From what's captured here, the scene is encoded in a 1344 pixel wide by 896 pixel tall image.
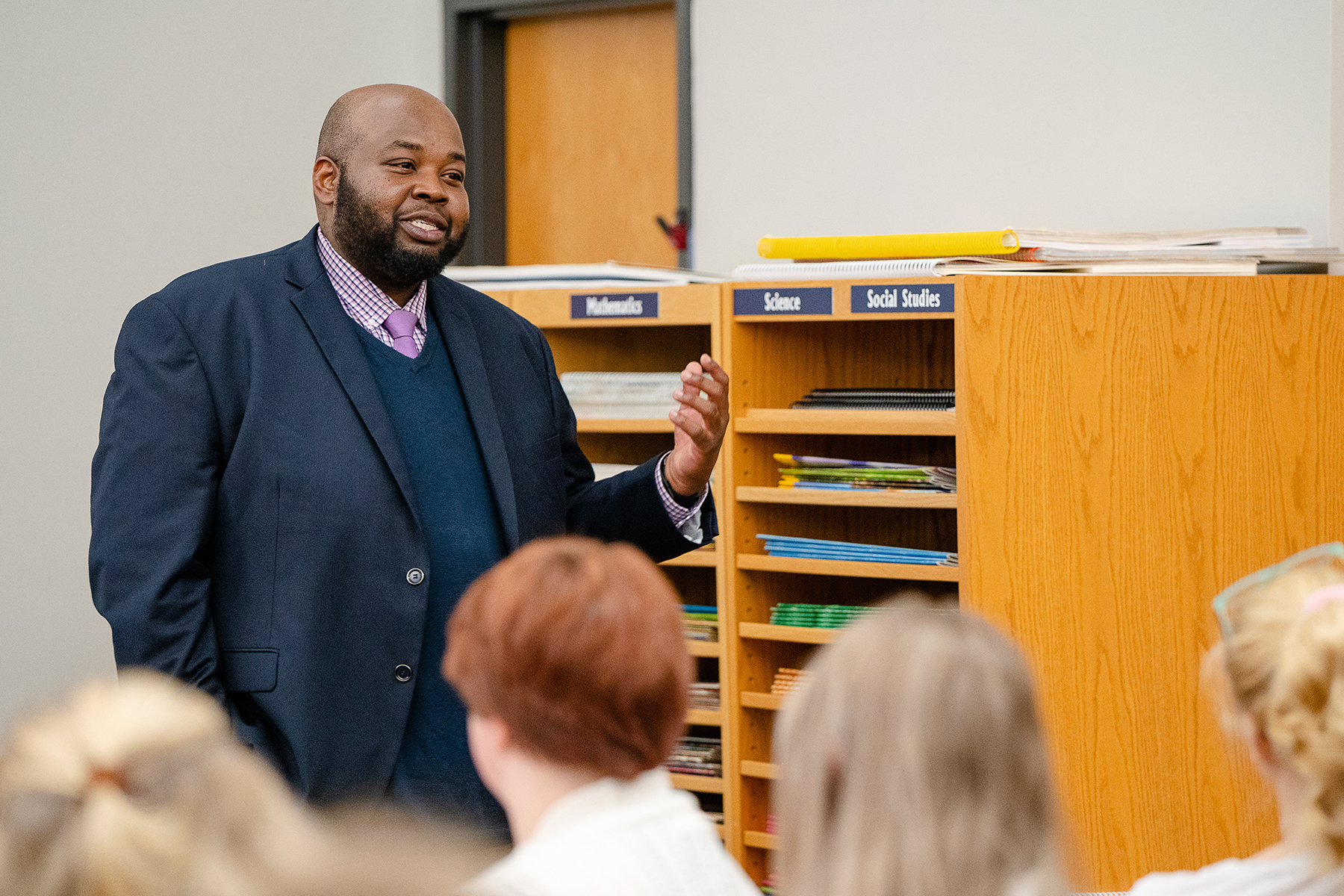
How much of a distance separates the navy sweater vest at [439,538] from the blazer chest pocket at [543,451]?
12 cm

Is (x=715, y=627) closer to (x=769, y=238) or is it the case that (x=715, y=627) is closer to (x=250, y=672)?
(x=769, y=238)

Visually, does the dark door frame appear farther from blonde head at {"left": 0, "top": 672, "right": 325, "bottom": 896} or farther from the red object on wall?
blonde head at {"left": 0, "top": 672, "right": 325, "bottom": 896}

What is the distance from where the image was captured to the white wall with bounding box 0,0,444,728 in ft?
12.0

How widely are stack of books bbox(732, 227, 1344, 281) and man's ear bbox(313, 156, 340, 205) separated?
1.13 meters

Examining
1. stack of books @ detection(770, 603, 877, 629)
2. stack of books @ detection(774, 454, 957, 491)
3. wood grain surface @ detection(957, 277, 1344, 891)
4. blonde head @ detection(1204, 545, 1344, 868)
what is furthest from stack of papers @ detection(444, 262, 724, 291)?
blonde head @ detection(1204, 545, 1344, 868)

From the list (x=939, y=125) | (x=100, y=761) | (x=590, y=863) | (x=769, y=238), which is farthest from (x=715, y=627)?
(x=100, y=761)

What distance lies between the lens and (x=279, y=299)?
206cm

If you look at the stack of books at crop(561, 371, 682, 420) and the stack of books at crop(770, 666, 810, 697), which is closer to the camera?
the stack of books at crop(770, 666, 810, 697)

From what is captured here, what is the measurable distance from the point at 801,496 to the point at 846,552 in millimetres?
152

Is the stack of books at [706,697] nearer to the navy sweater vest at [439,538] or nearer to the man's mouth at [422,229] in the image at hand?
the navy sweater vest at [439,538]

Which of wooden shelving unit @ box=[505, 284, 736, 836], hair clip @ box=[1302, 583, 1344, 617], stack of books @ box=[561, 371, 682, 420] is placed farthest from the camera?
stack of books @ box=[561, 371, 682, 420]

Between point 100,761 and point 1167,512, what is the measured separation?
208 centimetres

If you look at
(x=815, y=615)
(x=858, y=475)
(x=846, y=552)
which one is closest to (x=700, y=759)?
(x=815, y=615)

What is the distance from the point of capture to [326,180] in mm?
2180
